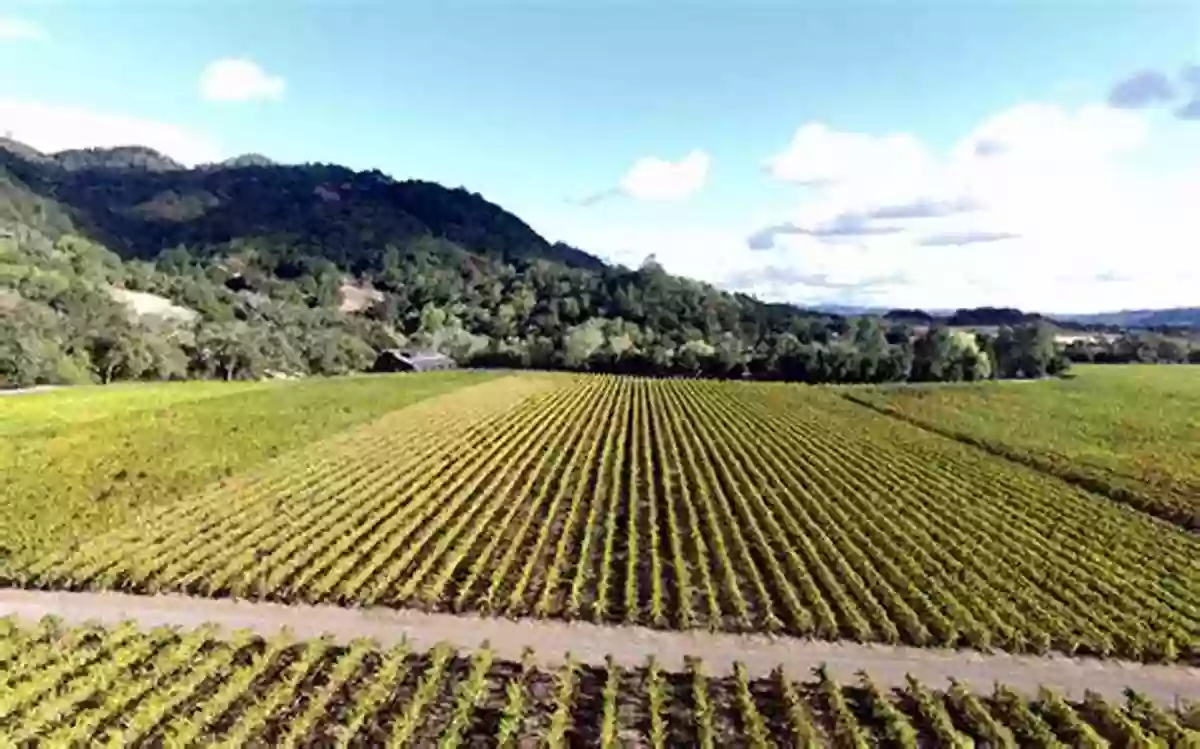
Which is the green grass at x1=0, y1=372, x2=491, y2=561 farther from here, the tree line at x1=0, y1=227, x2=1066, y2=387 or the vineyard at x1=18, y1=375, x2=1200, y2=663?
the tree line at x1=0, y1=227, x2=1066, y2=387

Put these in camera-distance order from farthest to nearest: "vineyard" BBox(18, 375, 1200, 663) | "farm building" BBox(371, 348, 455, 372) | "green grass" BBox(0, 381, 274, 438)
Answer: "farm building" BBox(371, 348, 455, 372) → "green grass" BBox(0, 381, 274, 438) → "vineyard" BBox(18, 375, 1200, 663)

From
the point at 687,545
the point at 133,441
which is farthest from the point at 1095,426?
the point at 133,441

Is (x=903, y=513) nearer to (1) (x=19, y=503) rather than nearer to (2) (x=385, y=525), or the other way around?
(2) (x=385, y=525)

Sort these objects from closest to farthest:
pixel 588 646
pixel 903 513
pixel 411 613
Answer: pixel 588 646
pixel 411 613
pixel 903 513

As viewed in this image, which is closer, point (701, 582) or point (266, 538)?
point (701, 582)

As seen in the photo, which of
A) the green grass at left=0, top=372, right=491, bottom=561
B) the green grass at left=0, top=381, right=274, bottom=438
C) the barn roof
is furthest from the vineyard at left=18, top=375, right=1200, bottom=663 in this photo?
the barn roof

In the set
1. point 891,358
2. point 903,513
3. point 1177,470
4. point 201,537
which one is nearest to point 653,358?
point 891,358

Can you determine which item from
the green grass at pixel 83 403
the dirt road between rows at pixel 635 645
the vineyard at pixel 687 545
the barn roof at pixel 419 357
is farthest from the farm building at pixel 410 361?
the dirt road between rows at pixel 635 645
